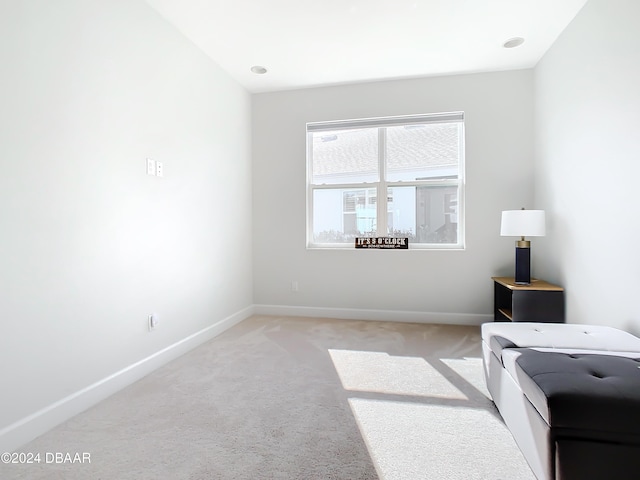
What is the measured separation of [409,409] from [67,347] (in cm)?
202

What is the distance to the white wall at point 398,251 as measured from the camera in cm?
371

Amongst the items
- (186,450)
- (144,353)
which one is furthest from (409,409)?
(144,353)

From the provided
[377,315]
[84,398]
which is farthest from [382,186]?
[84,398]

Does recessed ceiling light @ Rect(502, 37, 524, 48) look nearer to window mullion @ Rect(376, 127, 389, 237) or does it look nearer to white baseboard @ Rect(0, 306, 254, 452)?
window mullion @ Rect(376, 127, 389, 237)

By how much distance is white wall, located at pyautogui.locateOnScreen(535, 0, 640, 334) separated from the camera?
2121 mm

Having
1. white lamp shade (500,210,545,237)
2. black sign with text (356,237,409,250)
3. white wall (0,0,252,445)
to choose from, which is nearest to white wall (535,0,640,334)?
white lamp shade (500,210,545,237)

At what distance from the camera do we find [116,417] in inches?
77.2

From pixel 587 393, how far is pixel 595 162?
197cm

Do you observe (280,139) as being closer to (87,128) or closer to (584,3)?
(87,128)

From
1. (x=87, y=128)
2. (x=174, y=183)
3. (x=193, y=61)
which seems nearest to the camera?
(x=87, y=128)

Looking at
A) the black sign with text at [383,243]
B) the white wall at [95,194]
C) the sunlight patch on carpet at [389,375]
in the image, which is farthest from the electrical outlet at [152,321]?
the black sign with text at [383,243]

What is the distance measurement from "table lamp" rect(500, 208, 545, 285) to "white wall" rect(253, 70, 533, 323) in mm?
556

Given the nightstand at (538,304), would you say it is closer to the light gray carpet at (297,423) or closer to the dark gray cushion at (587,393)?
the light gray carpet at (297,423)

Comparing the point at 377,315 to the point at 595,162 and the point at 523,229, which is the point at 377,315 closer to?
the point at 523,229
